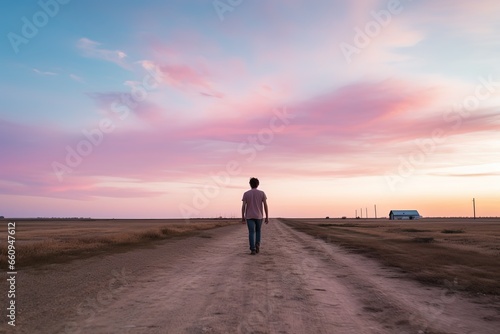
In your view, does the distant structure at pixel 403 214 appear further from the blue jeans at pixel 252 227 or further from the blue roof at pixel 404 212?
the blue jeans at pixel 252 227

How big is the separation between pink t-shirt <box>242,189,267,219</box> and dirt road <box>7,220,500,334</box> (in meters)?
3.12

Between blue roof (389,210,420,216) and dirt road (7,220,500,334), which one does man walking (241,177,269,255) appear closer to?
dirt road (7,220,500,334)

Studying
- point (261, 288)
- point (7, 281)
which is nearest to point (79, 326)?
point (261, 288)

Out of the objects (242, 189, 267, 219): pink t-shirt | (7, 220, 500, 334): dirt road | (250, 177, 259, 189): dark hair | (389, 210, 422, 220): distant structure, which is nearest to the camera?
(7, 220, 500, 334): dirt road

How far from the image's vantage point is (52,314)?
244 inches

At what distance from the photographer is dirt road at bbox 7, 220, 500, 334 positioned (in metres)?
5.46

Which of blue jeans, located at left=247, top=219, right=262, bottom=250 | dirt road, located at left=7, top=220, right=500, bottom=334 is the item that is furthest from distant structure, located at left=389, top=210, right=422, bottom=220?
dirt road, located at left=7, top=220, right=500, bottom=334

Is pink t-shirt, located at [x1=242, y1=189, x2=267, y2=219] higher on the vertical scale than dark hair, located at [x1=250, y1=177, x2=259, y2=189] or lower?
lower

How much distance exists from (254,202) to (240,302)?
770 cm

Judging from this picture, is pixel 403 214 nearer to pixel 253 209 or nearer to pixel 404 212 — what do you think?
pixel 404 212

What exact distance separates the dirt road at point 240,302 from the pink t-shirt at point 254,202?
3121mm

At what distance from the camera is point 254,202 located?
47.4 ft

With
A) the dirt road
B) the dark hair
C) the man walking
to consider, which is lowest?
the dirt road

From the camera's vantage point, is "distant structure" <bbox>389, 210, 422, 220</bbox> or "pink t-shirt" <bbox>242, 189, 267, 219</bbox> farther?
"distant structure" <bbox>389, 210, 422, 220</bbox>
